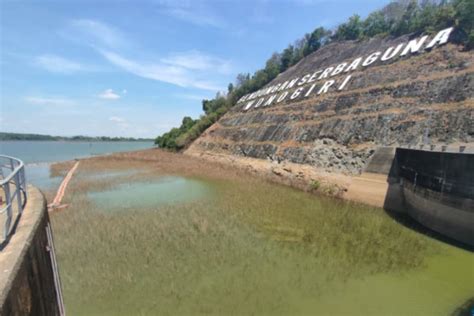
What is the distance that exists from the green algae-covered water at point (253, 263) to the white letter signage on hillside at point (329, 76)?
19.7 metres

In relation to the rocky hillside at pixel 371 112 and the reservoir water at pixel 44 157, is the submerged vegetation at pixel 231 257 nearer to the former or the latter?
the rocky hillside at pixel 371 112

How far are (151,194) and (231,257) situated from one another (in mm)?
11039

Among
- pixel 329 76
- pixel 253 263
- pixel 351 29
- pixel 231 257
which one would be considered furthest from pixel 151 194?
pixel 351 29

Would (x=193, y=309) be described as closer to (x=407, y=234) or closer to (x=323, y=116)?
(x=407, y=234)

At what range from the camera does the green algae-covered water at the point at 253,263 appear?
633 cm

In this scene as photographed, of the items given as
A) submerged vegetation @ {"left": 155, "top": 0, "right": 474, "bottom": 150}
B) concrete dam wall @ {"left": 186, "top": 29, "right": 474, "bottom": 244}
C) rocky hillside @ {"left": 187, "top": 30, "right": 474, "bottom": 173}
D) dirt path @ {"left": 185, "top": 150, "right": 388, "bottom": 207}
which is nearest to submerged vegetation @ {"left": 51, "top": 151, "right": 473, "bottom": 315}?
dirt path @ {"left": 185, "top": 150, "right": 388, "bottom": 207}

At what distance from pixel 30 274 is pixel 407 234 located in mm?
12391

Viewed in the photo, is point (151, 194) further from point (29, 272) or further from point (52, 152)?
point (52, 152)

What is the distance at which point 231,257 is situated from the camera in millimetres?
8445

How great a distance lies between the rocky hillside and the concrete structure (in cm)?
1831

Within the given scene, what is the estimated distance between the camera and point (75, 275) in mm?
7242

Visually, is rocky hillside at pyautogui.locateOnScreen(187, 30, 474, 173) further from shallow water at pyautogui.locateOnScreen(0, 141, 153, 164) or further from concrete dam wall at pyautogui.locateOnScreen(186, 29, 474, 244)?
shallow water at pyautogui.locateOnScreen(0, 141, 153, 164)

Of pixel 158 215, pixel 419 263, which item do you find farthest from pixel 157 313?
pixel 419 263

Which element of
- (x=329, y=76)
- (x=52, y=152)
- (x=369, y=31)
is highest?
(x=369, y=31)
